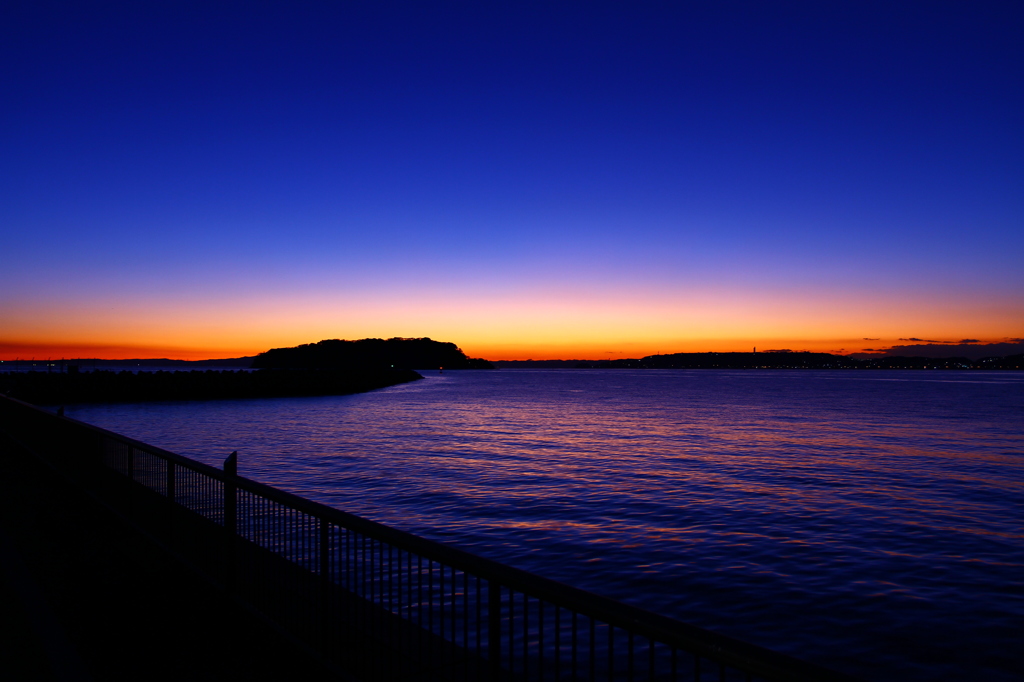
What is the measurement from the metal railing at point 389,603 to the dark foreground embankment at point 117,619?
25cm

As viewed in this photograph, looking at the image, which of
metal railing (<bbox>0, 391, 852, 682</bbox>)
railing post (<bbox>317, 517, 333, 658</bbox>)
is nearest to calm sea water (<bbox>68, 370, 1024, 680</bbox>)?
metal railing (<bbox>0, 391, 852, 682</bbox>)

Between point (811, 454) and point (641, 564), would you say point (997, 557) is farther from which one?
point (811, 454)

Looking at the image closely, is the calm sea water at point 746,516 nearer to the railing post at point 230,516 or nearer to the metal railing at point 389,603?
the metal railing at point 389,603

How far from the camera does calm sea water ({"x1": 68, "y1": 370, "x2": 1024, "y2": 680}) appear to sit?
10.1 meters

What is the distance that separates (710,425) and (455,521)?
3453 centimetres

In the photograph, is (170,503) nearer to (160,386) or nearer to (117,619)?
(117,619)

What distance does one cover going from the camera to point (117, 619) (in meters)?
6.37

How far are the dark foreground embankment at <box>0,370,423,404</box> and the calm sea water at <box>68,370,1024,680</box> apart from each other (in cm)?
3823

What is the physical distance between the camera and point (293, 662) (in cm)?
548

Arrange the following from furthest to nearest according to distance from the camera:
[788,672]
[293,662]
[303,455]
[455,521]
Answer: [303,455], [455,521], [293,662], [788,672]

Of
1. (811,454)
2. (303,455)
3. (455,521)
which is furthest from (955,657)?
(303,455)

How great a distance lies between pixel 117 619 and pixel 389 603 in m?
2.86

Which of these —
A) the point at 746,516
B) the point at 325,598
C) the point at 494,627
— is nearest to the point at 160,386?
the point at 746,516

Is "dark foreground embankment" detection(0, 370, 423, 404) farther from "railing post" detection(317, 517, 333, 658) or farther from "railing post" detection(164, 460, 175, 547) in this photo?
"railing post" detection(317, 517, 333, 658)
